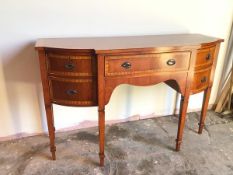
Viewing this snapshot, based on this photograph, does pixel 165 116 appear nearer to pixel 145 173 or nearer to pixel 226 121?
pixel 226 121

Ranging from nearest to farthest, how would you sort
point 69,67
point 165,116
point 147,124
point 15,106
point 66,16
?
1. point 69,67
2. point 66,16
3. point 15,106
4. point 147,124
5. point 165,116

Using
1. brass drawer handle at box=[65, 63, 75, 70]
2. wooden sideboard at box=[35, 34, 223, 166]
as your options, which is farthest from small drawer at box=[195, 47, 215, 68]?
brass drawer handle at box=[65, 63, 75, 70]

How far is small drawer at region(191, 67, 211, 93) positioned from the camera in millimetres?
1708

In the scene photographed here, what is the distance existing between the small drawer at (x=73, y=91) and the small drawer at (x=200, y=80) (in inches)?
31.5

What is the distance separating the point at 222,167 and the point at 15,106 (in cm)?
173

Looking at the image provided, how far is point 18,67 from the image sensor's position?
1.75 m

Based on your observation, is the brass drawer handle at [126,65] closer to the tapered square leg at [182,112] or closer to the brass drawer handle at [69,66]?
the brass drawer handle at [69,66]

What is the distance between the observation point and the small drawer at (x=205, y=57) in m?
1.62

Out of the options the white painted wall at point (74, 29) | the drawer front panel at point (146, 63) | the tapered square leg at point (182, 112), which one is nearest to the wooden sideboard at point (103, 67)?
the drawer front panel at point (146, 63)

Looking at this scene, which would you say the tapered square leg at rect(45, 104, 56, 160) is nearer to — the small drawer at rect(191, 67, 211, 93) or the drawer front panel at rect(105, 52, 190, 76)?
the drawer front panel at rect(105, 52, 190, 76)

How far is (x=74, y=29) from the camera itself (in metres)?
1.77

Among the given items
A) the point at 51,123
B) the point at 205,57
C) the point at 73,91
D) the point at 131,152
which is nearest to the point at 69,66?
the point at 73,91

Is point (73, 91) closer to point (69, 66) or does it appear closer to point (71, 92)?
point (71, 92)

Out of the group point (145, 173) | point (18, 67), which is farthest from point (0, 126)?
point (145, 173)
